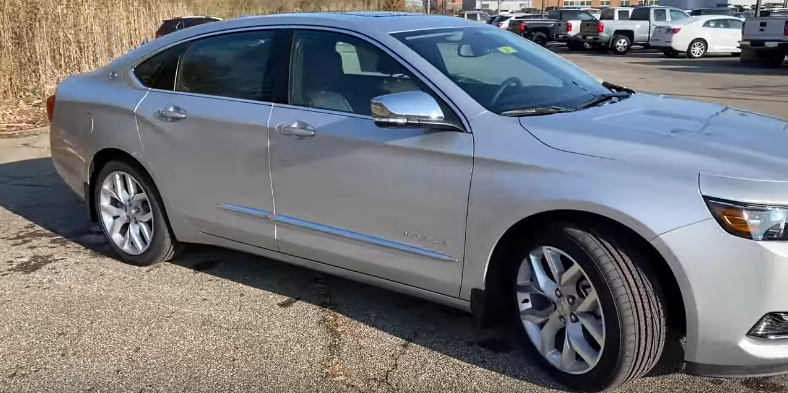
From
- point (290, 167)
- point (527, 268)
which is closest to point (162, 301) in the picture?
point (290, 167)

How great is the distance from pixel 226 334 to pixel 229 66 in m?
1.53

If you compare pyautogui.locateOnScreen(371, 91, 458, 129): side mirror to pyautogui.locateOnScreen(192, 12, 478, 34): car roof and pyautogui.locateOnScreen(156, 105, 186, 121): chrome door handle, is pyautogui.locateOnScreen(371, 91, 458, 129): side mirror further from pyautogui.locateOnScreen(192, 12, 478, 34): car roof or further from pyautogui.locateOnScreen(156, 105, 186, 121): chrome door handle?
pyautogui.locateOnScreen(156, 105, 186, 121): chrome door handle

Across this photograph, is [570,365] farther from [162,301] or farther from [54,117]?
[54,117]

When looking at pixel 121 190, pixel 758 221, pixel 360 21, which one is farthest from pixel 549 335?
pixel 121 190

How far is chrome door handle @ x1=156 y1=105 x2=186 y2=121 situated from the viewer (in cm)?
418

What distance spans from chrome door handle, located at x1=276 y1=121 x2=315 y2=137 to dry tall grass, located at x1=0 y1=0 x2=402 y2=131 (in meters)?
6.75

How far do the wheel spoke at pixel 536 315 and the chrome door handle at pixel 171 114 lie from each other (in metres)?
2.27

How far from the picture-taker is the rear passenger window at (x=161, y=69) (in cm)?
438

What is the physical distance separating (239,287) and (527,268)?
6.44ft

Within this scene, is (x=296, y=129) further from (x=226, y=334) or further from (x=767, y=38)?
(x=767, y=38)

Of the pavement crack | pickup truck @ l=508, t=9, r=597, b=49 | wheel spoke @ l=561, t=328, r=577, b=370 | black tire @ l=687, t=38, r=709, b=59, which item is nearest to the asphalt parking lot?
the pavement crack

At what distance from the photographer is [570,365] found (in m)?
3.08

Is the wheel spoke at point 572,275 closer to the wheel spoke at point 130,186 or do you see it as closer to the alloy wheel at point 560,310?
the alloy wheel at point 560,310

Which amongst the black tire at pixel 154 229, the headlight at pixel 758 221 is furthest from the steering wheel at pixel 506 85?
the black tire at pixel 154 229
